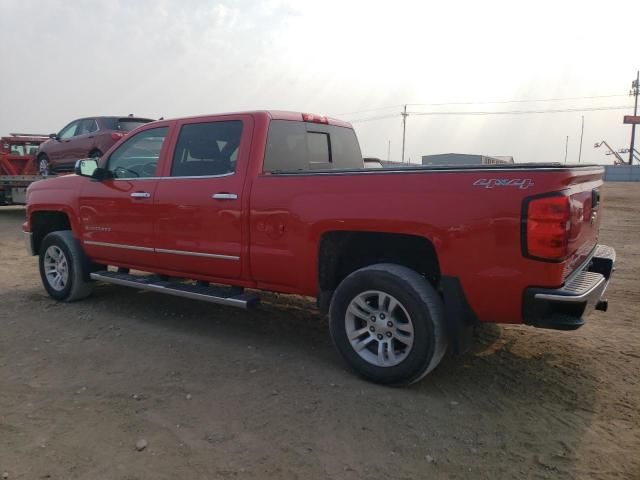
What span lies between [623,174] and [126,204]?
64.0 metres

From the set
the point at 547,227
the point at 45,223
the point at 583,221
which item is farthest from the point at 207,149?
the point at 583,221

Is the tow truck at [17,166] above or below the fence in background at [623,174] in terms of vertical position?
above

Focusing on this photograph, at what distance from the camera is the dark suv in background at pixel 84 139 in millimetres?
12625

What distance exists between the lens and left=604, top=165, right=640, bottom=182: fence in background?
58156 mm

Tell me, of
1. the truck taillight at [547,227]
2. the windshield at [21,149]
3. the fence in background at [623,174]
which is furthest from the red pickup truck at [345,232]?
the fence in background at [623,174]

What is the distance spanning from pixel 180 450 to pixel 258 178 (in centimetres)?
220

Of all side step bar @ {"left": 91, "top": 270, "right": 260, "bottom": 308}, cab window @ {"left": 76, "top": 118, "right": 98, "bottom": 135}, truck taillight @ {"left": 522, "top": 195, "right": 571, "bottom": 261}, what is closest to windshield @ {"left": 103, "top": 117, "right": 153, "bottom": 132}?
cab window @ {"left": 76, "top": 118, "right": 98, "bottom": 135}

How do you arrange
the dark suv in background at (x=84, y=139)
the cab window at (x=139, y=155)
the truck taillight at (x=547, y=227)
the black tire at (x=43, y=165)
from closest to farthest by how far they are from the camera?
the truck taillight at (x=547, y=227) → the cab window at (x=139, y=155) → the dark suv in background at (x=84, y=139) → the black tire at (x=43, y=165)

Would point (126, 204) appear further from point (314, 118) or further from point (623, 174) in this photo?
point (623, 174)

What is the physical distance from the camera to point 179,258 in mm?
5043

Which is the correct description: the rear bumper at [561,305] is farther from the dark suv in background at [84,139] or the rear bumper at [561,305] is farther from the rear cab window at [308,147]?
the dark suv in background at [84,139]

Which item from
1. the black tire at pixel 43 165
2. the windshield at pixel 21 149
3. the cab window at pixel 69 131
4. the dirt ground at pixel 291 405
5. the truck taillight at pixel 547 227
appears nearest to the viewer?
the dirt ground at pixel 291 405

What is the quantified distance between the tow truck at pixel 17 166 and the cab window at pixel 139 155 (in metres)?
9.79

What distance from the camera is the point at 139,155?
5668mm
